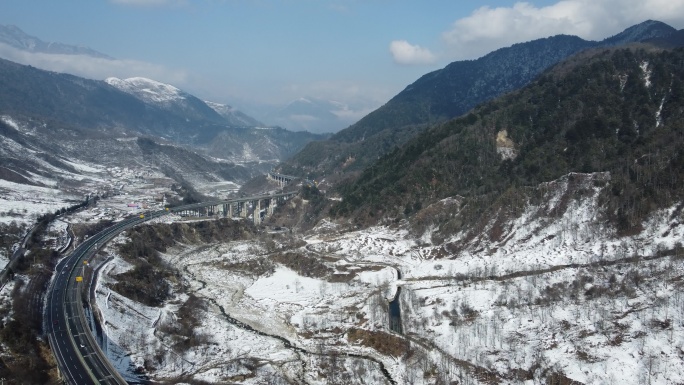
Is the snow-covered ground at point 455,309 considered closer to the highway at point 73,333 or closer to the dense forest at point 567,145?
the highway at point 73,333

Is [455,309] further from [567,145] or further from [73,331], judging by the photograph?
[567,145]

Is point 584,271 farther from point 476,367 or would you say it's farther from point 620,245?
point 476,367

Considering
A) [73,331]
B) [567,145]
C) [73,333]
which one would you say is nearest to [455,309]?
[73,333]

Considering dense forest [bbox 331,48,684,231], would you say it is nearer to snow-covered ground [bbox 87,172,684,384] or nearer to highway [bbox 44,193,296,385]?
snow-covered ground [bbox 87,172,684,384]

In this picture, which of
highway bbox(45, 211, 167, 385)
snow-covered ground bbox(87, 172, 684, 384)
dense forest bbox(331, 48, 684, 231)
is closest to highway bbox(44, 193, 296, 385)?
highway bbox(45, 211, 167, 385)

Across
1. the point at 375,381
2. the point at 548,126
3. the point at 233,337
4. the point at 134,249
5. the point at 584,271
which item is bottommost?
the point at 375,381

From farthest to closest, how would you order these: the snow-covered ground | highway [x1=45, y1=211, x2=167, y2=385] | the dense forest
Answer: the dense forest → the snow-covered ground → highway [x1=45, y1=211, x2=167, y2=385]

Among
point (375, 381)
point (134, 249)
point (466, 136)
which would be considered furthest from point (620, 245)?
point (134, 249)
